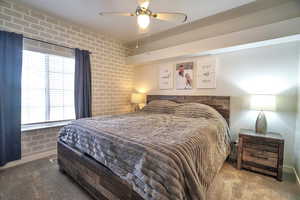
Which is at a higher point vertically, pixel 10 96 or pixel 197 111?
pixel 10 96

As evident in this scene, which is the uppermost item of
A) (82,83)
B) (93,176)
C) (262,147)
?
(82,83)

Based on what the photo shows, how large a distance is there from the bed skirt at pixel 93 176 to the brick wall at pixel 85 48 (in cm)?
87

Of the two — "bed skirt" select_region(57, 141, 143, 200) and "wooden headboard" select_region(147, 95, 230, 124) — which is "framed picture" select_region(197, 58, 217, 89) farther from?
"bed skirt" select_region(57, 141, 143, 200)

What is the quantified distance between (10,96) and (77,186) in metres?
1.82

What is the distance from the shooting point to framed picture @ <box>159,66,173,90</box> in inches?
139

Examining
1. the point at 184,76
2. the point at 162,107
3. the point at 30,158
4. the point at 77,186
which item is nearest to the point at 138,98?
the point at 162,107

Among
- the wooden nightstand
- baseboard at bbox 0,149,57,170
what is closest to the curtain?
baseboard at bbox 0,149,57,170

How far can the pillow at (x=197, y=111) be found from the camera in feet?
8.16

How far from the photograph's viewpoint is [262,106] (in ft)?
6.98

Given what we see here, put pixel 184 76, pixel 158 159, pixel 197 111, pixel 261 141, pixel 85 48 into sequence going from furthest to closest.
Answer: pixel 184 76 < pixel 85 48 < pixel 197 111 < pixel 261 141 < pixel 158 159

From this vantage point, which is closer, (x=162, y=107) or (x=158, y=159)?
(x=158, y=159)

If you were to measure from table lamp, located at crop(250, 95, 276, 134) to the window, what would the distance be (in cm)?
360

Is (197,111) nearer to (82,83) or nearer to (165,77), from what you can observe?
(165,77)

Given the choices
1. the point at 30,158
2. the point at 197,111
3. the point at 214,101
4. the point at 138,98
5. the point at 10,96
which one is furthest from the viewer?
the point at 138,98
